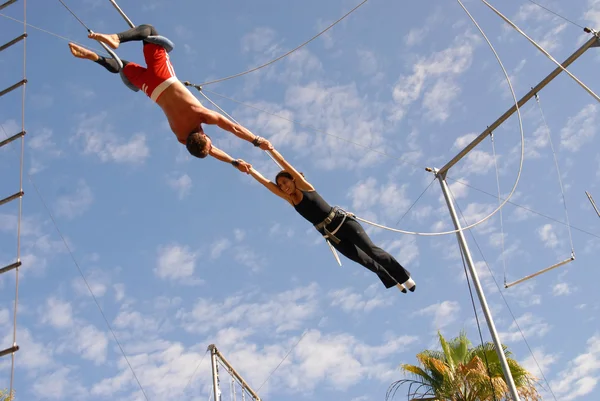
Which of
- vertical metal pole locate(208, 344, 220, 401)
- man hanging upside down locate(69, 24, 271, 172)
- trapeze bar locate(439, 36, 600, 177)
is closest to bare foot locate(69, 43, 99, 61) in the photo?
man hanging upside down locate(69, 24, 271, 172)

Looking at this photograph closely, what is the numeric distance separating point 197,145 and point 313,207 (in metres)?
1.68

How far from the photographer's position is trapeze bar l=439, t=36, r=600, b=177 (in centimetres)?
988

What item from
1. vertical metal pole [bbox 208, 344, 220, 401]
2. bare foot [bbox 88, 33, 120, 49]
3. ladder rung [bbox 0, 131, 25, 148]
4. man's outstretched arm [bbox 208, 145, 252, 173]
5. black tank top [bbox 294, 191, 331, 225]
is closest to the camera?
bare foot [bbox 88, 33, 120, 49]

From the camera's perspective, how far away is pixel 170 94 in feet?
24.3

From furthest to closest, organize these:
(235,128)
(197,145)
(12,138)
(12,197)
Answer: (12,138) < (12,197) < (235,128) < (197,145)

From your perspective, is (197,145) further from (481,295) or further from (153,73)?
(481,295)

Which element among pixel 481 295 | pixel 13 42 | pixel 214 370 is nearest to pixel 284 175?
pixel 481 295

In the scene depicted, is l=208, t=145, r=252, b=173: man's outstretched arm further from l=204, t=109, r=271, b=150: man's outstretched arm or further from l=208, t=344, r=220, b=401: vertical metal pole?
l=208, t=344, r=220, b=401: vertical metal pole

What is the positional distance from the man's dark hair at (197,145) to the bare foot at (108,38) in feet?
3.91

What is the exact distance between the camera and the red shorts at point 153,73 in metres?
7.44

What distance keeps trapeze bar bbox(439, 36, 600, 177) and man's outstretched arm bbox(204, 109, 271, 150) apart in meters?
5.29

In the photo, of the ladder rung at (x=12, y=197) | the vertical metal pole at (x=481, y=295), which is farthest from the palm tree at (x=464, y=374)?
the ladder rung at (x=12, y=197)

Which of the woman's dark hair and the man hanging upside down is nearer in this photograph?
the man hanging upside down

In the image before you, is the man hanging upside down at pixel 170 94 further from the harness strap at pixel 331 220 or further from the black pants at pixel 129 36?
the harness strap at pixel 331 220
